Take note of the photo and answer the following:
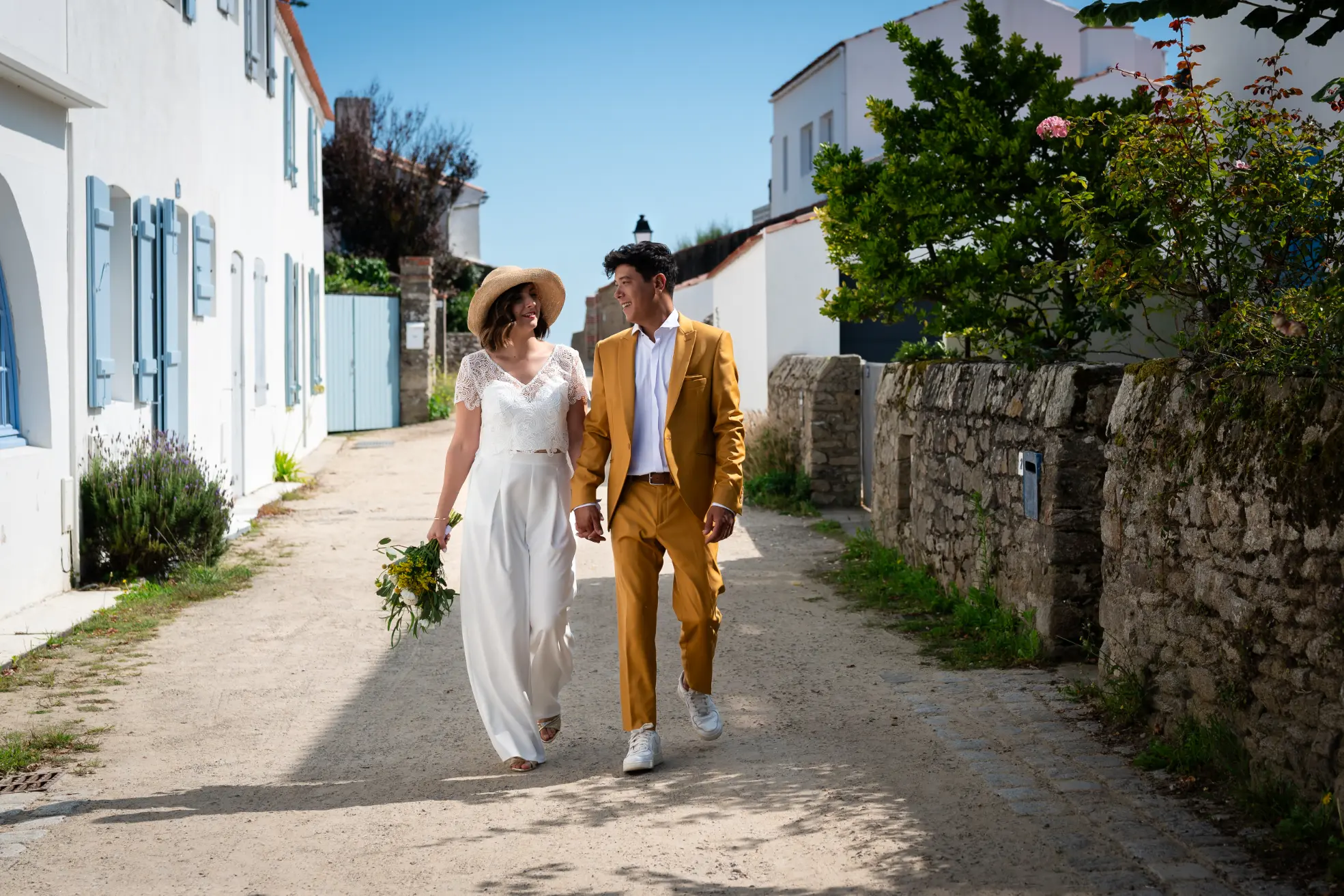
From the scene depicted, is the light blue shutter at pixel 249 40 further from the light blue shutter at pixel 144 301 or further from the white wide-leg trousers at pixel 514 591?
the white wide-leg trousers at pixel 514 591

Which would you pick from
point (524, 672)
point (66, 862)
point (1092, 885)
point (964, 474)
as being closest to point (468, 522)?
point (524, 672)

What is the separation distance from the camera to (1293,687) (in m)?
4.13

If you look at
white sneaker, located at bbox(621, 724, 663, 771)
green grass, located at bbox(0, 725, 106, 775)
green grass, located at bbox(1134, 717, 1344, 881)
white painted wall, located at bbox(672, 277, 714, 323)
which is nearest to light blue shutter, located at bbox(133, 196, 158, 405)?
green grass, located at bbox(0, 725, 106, 775)

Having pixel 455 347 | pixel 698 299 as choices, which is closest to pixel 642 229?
pixel 698 299

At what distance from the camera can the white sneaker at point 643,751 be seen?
195 inches

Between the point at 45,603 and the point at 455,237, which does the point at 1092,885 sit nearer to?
the point at 45,603

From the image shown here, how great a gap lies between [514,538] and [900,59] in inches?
1003

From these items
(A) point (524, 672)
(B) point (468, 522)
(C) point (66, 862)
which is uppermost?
(B) point (468, 522)

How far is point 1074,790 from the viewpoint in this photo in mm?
4641

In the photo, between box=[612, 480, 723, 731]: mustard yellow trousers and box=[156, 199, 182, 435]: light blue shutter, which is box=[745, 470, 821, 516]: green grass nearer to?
box=[156, 199, 182, 435]: light blue shutter

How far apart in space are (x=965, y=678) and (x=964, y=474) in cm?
201

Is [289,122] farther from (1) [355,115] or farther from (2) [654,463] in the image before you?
(1) [355,115]

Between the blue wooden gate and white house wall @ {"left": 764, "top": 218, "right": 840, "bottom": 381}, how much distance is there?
10.2 m

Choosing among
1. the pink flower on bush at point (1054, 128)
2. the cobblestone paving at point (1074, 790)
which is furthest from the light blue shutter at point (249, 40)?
the cobblestone paving at point (1074, 790)
